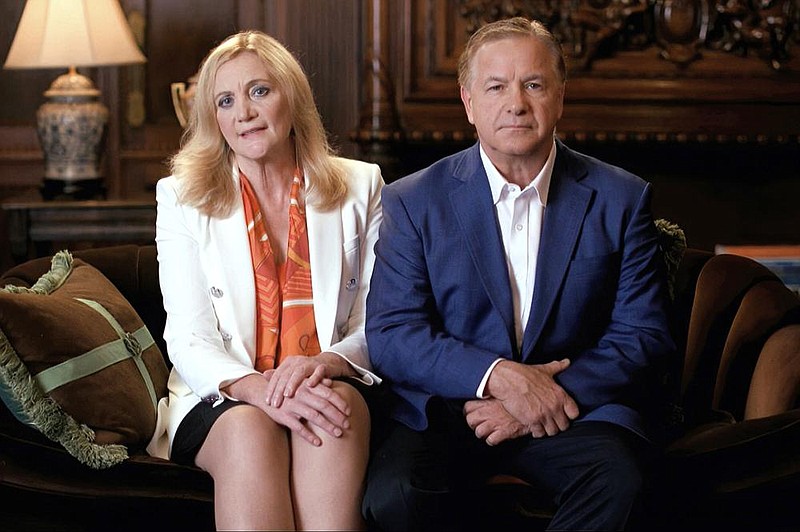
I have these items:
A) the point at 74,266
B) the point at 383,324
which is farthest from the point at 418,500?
the point at 74,266

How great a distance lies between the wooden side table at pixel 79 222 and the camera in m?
3.65

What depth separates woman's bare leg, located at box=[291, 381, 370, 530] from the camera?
212 centimetres

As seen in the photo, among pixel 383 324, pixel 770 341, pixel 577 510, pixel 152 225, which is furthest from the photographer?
pixel 152 225

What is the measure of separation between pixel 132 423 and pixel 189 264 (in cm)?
34

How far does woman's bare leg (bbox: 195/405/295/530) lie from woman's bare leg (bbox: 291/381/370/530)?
1.0 inches

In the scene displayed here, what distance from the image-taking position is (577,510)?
83.4 inches

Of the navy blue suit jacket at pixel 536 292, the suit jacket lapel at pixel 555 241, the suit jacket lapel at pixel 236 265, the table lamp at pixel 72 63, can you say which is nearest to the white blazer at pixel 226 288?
the suit jacket lapel at pixel 236 265

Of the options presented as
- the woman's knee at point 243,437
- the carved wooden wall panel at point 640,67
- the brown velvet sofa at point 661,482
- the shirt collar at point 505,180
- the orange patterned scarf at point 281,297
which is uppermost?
the carved wooden wall panel at point 640,67

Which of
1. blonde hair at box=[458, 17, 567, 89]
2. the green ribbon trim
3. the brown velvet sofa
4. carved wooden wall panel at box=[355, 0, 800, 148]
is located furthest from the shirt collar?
carved wooden wall panel at box=[355, 0, 800, 148]

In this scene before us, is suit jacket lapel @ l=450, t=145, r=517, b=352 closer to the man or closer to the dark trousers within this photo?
the man

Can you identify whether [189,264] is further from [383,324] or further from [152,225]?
[152,225]

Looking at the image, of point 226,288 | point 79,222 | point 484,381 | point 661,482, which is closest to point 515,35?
point 484,381

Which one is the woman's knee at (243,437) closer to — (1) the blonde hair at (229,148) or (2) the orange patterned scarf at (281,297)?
(2) the orange patterned scarf at (281,297)

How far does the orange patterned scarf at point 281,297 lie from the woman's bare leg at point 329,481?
0.99ft
